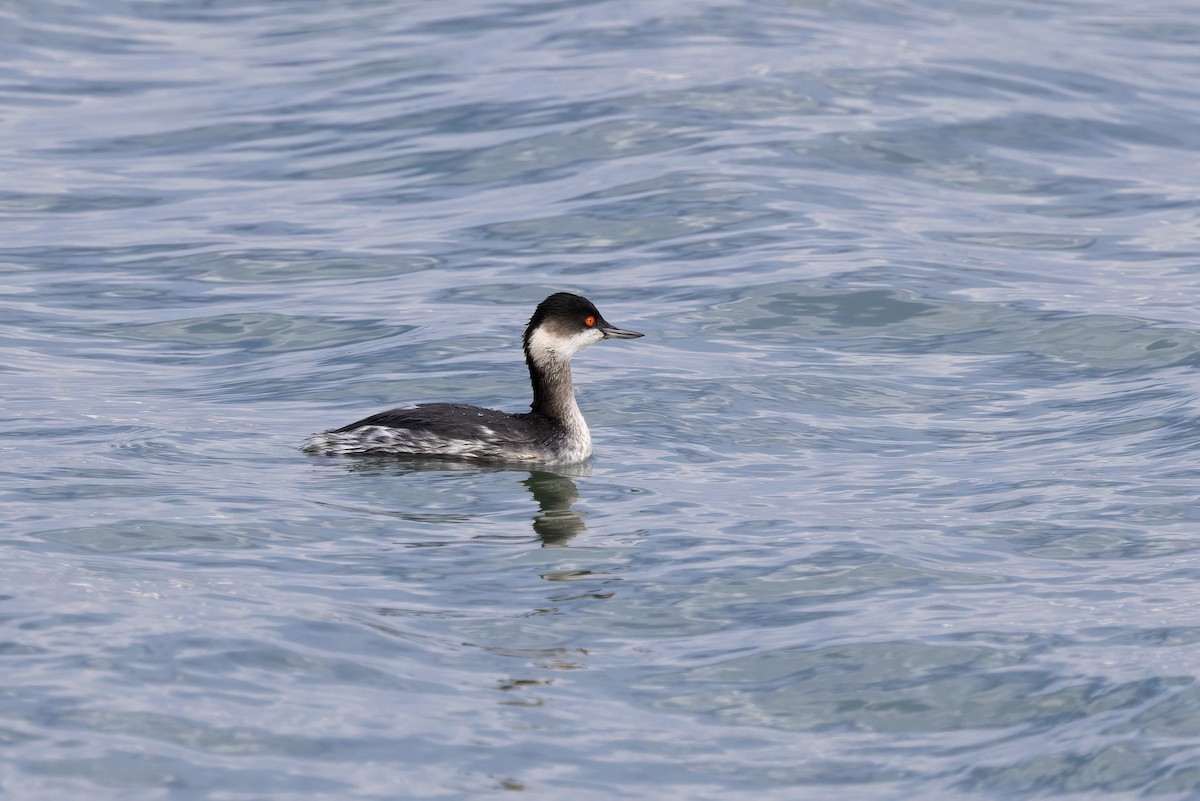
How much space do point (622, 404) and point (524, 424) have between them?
1625 mm

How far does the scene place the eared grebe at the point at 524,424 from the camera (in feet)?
41.6

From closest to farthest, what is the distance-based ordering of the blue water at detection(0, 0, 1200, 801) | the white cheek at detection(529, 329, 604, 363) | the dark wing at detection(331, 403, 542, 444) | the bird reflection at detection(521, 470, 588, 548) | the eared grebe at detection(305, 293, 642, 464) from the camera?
the blue water at detection(0, 0, 1200, 801), the bird reflection at detection(521, 470, 588, 548), the eared grebe at detection(305, 293, 642, 464), the dark wing at detection(331, 403, 542, 444), the white cheek at detection(529, 329, 604, 363)

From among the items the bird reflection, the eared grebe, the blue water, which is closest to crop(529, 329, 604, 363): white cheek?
the eared grebe

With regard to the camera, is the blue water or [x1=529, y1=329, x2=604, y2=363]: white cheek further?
[x1=529, y1=329, x2=604, y2=363]: white cheek

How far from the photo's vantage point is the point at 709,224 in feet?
67.0

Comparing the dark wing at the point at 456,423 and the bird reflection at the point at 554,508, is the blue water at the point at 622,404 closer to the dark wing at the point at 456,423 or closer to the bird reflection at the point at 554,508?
the bird reflection at the point at 554,508

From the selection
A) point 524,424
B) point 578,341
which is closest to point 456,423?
point 524,424

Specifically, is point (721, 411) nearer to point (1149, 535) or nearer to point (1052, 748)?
point (1149, 535)

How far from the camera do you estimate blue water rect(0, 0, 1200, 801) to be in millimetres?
8461

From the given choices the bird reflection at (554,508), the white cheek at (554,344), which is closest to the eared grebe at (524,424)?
the white cheek at (554,344)

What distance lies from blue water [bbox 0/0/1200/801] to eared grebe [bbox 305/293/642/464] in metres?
0.31

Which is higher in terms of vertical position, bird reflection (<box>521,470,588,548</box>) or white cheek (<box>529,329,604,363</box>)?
white cheek (<box>529,329,604,363</box>)

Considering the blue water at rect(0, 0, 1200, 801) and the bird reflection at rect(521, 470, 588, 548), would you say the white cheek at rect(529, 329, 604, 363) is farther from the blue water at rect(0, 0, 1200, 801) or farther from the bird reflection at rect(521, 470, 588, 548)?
the bird reflection at rect(521, 470, 588, 548)

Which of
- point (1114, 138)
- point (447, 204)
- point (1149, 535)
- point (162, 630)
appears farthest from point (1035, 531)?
point (1114, 138)
